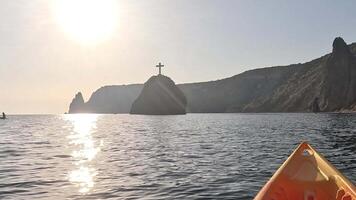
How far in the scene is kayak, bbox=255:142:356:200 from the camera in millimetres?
9945

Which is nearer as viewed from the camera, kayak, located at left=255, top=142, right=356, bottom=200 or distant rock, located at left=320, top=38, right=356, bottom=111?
kayak, located at left=255, top=142, right=356, bottom=200

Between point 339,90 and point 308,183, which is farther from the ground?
point 339,90

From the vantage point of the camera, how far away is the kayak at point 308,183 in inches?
392

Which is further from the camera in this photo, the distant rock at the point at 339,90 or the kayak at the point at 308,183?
the distant rock at the point at 339,90

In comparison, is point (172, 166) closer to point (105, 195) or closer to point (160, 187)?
point (160, 187)

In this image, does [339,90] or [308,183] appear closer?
[308,183]

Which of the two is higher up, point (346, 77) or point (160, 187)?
point (346, 77)

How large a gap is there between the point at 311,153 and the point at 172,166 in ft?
36.2

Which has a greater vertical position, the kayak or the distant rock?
the distant rock

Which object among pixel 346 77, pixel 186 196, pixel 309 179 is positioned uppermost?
pixel 346 77

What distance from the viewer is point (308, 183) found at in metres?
10.7

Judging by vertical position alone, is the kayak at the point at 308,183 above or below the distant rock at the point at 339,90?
below

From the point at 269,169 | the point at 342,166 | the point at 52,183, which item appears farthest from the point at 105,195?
the point at 342,166

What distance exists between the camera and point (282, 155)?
2625 centimetres
